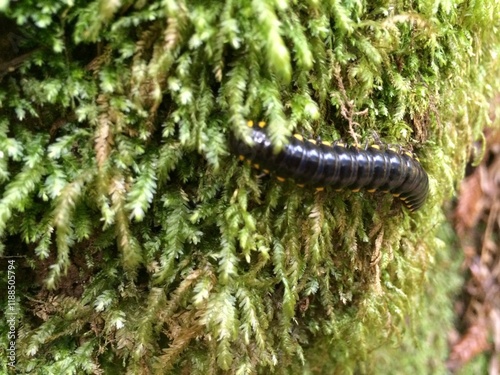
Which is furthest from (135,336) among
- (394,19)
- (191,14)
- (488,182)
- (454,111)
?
(488,182)

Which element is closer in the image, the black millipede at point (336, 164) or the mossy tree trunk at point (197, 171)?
the mossy tree trunk at point (197, 171)

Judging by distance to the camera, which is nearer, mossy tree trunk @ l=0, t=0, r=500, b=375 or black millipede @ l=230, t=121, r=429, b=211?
mossy tree trunk @ l=0, t=0, r=500, b=375

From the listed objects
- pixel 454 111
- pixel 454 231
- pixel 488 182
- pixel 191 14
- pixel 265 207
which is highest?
pixel 191 14

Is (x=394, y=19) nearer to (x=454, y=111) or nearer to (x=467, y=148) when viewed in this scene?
(x=454, y=111)

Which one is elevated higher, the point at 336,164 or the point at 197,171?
the point at 336,164
